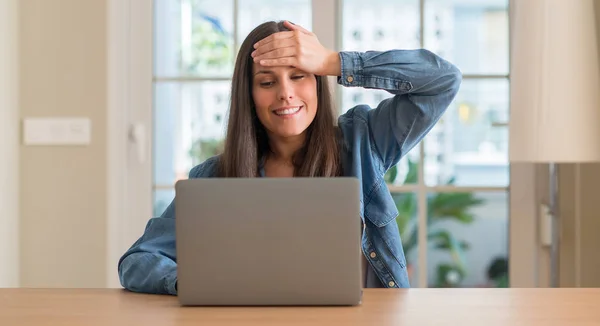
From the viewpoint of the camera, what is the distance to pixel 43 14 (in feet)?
10.5

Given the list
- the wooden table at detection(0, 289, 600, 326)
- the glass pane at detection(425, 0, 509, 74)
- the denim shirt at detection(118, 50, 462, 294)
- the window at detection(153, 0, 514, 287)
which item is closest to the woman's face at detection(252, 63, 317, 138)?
the denim shirt at detection(118, 50, 462, 294)

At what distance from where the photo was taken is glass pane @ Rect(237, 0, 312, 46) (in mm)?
3262

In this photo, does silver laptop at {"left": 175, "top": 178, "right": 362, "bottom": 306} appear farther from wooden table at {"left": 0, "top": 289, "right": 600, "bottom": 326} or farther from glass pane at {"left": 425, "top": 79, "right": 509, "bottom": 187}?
glass pane at {"left": 425, "top": 79, "right": 509, "bottom": 187}

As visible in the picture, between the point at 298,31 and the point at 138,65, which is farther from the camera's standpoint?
the point at 138,65

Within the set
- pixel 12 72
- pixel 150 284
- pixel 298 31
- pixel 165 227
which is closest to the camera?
pixel 150 284

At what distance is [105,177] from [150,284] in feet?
5.57

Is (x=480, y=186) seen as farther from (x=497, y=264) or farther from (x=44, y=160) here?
(x=44, y=160)

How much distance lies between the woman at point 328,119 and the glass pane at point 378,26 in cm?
124

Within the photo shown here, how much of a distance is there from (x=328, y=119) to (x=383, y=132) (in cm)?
14

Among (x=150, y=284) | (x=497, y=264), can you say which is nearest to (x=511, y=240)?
(x=497, y=264)

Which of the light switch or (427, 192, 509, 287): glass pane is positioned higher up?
the light switch

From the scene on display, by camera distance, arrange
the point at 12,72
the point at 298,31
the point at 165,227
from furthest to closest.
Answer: the point at 12,72
the point at 298,31
the point at 165,227

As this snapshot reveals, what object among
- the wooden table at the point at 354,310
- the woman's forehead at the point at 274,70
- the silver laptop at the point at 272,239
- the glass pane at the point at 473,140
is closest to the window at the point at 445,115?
the glass pane at the point at 473,140

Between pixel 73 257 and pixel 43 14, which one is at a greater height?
pixel 43 14
